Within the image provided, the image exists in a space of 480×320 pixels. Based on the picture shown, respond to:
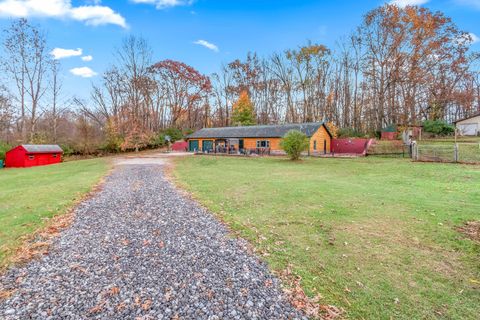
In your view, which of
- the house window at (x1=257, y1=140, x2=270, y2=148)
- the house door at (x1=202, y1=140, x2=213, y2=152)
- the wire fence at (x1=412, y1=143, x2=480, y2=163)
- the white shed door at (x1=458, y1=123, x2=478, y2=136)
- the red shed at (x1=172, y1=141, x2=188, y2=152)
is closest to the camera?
the wire fence at (x1=412, y1=143, x2=480, y2=163)

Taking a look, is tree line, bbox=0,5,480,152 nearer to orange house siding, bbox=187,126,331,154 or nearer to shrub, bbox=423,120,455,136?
shrub, bbox=423,120,455,136

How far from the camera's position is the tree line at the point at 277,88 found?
2917 centimetres

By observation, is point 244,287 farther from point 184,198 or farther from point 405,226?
point 184,198

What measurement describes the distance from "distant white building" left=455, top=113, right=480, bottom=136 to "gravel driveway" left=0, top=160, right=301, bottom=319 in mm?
39086

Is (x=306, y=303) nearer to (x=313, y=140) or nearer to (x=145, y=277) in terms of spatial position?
(x=145, y=277)

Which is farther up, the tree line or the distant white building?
the tree line

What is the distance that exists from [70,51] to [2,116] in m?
10.7

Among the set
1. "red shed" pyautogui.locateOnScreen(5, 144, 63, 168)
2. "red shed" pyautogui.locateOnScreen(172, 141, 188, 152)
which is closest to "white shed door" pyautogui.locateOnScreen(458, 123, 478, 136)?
"red shed" pyautogui.locateOnScreen(172, 141, 188, 152)

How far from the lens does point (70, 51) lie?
29422 mm

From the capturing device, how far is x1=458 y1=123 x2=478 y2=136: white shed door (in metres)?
30.0

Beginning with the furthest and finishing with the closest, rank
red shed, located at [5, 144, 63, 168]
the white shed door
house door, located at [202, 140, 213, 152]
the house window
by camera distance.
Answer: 1. house door, located at [202, 140, 213, 152]
2. the white shed door
3. the house window
4. red shed, located at [5, 144, 63, 168]

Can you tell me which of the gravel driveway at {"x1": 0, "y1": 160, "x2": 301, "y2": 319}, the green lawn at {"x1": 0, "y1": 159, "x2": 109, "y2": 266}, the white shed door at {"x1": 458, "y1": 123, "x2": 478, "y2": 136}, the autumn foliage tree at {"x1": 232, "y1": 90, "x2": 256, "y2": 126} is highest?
the autumn foliage tree at {"x1": 232, "y1": 90, "x2": 256, "y2": 126}

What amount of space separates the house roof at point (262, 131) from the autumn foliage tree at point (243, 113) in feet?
25.8

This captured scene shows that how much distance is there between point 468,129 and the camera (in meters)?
30.7
